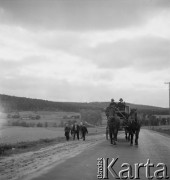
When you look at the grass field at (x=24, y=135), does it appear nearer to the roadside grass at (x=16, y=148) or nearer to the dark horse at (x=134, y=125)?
the roadside grass at (x=16, y=148)

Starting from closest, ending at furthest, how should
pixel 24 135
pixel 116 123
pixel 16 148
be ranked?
pixel 116 123 → pixel 16 148 → pixel 24 135

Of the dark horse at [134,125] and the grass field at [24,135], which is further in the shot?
the grass field at [24,135]

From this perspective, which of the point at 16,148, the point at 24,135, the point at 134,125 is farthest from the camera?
the point at 24,135

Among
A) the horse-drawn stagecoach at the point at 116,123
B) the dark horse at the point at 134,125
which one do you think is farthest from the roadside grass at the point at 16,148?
the dark horse at the point at 134,125

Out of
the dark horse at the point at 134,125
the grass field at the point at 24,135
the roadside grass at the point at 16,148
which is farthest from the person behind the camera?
the grass field at the point at 24,135

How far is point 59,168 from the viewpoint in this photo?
13141 millimetres

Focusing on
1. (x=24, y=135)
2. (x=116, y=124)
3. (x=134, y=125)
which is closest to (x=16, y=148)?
(x=116, y=124)

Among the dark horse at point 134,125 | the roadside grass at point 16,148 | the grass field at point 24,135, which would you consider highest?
the dark horse at point 134,125

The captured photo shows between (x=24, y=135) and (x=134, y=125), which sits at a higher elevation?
(x=134, y=125)

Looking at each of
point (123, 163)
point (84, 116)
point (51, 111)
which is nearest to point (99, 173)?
point (123, 163)

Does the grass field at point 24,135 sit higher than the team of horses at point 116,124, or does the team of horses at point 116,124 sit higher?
the team of horses at point 116,124

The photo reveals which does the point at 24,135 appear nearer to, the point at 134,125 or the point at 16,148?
the point at 16,148

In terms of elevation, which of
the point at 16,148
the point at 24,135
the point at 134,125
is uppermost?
the point at 134,125

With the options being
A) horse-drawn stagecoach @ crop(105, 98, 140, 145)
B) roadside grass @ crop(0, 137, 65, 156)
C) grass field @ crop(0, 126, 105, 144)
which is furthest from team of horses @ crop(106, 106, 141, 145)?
grass field @ crop(0, 126, 105, 144)
